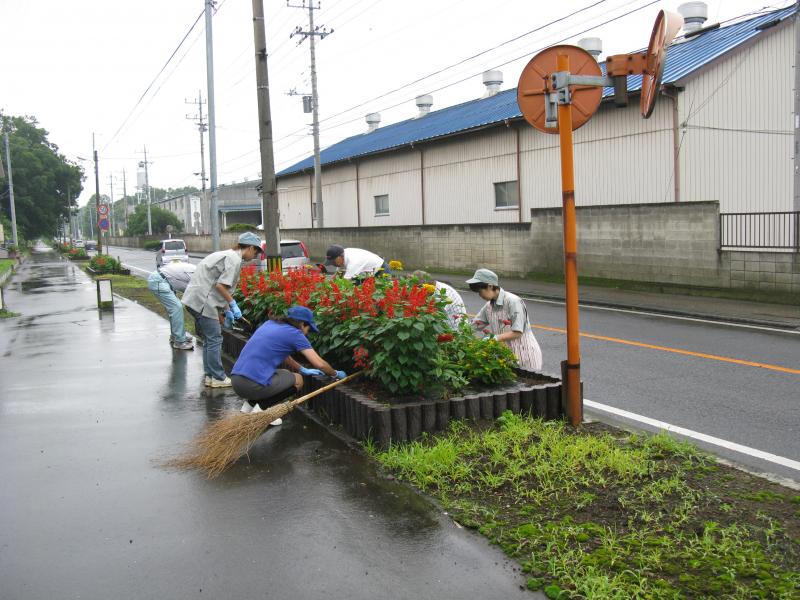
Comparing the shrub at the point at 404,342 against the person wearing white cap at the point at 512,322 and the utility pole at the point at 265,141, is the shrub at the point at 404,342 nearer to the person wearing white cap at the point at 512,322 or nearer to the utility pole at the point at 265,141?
the person wearing white cap at the point at 512,322

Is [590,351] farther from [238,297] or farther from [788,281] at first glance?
[788,281]

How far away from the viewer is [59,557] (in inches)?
162

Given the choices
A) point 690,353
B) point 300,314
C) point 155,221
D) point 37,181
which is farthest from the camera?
point 155,221

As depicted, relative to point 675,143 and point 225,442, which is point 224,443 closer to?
point 225,442

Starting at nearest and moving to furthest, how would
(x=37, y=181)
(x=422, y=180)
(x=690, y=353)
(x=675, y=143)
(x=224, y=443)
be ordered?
(x=224, y=443) → (x=690, y=353) → (x=675, y=143) → (x=422, y=180) → (x=37, y=181)

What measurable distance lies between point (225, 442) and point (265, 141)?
7970 millimetres

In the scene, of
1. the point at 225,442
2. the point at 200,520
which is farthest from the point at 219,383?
the point at 200,520

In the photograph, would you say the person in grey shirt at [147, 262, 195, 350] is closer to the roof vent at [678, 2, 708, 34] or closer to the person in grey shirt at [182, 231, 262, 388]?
the person in grey shirt at [182, 231, 262, 388]

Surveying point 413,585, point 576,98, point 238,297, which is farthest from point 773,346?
point 413,585

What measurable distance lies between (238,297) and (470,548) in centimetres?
716

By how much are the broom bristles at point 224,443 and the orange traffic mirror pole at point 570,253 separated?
2.30m

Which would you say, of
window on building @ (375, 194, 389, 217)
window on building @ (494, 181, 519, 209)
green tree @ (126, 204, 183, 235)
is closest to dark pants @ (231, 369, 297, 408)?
window on building @ (494, 181, 519, 209)

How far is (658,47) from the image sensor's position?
5.11 m

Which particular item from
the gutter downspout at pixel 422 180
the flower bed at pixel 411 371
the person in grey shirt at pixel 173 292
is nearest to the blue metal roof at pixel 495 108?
the gutter downspout at pixel 422 180
